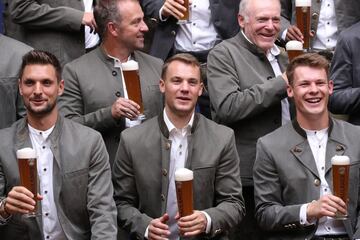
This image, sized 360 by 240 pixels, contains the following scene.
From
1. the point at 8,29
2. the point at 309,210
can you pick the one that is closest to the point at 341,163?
the point at 309,210

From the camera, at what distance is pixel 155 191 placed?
27.6 feet

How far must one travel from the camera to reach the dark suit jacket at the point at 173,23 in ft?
31.5

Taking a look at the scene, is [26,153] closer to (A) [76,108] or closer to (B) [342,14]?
(A) [76,108]

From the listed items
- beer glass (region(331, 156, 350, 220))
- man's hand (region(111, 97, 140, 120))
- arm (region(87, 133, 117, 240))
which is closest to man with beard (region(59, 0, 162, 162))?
man's hand (region(111, 97, 140, 120))

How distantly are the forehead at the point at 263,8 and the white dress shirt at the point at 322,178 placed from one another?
3.55 feet

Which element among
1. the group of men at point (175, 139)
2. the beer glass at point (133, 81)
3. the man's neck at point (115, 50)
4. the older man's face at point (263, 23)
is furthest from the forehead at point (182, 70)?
the older man's face at point (263, 23)

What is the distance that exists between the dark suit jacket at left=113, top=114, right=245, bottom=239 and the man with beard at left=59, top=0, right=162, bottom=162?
34cm

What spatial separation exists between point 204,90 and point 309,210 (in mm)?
1748

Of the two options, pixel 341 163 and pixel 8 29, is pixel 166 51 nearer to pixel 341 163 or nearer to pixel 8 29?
pixel 8 29

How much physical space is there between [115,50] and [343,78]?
1.75 meters

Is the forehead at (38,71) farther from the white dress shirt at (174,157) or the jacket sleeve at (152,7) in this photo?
the jacket sleeve at (152,7)

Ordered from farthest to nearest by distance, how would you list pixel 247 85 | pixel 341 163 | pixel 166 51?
pixel 166 51, pixel 247 85, pixel 341 163

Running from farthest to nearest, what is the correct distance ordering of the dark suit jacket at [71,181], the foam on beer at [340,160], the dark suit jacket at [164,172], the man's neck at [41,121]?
the dark suit jacket at [164,172]
the man's neck at [41,121]
the dark suit jacket at [71,181]
the foam on beer at [340,160]

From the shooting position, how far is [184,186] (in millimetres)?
7648
